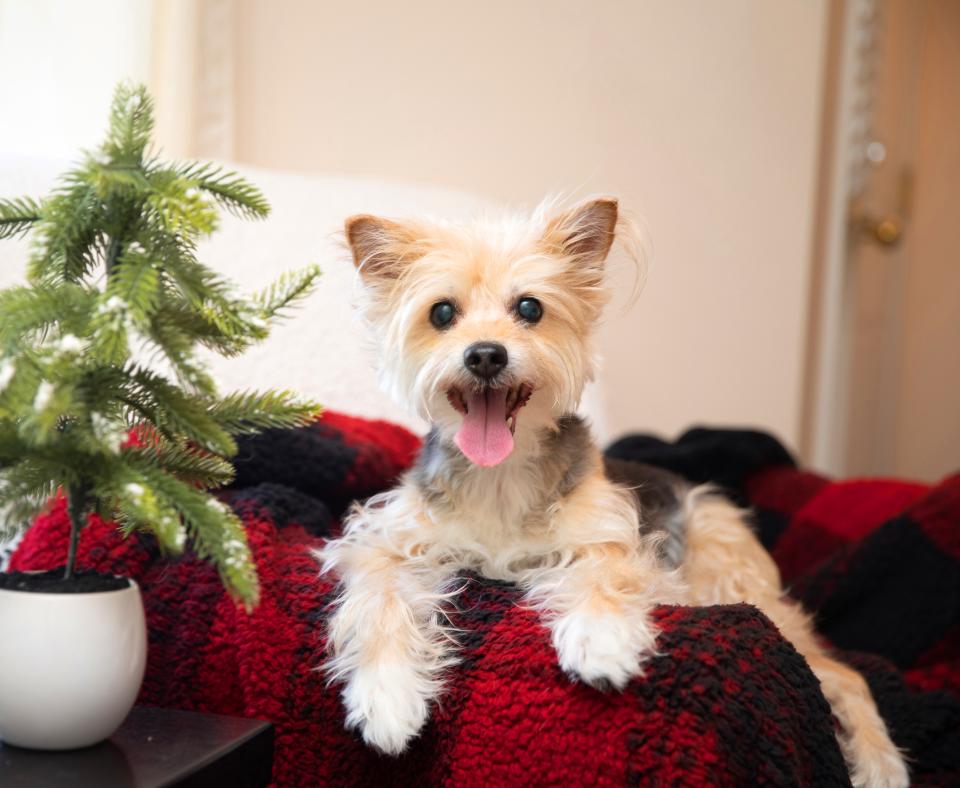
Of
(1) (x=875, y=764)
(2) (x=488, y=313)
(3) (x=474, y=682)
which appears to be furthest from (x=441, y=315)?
(1) (x=875, y=764)

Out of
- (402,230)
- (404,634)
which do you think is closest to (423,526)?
(404,634)

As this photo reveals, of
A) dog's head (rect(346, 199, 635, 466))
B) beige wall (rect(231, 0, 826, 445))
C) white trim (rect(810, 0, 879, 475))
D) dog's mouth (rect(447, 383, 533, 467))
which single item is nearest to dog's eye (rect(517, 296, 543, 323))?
dog's head (rect(346, 199, 635, 466))

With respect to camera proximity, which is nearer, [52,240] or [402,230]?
[52,240]

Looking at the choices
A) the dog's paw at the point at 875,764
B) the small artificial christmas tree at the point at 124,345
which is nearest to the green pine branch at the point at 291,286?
the small artificial christmas tree at the point at 124,345

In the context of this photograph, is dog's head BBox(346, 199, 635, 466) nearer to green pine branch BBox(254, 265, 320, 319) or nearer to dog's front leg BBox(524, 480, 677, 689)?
dog's front leg BBox(524, 480, 677, 689)

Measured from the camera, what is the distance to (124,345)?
0.92 metres

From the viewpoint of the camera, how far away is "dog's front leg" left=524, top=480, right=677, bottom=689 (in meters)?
1.10

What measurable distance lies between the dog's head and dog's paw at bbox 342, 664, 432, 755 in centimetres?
32

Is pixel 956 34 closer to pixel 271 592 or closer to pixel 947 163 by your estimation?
pixel 947 163

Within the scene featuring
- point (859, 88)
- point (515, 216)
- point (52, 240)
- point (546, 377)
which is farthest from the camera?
point (859, 88)

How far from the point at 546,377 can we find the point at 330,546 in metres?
0.40

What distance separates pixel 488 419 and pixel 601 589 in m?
0.29

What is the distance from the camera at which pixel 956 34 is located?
4.69 metres

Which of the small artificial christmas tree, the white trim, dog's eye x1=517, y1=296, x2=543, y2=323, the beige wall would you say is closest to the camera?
the small artificial christmas tree
